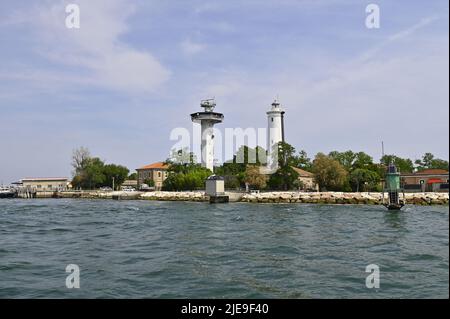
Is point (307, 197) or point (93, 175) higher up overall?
point (93, 175)

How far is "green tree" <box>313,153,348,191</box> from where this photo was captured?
7088 cm

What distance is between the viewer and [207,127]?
9325 cm

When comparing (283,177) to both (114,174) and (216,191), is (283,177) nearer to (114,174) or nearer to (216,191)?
(216,191)

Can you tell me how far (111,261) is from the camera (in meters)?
14.4

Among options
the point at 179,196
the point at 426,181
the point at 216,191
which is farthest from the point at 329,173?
the point at 179,196

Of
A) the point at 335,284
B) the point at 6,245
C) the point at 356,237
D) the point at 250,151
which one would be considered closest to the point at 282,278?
the point at 335,284

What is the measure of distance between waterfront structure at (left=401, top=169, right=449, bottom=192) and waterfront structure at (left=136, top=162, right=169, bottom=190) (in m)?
63.6

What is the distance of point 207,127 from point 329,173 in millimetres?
32689

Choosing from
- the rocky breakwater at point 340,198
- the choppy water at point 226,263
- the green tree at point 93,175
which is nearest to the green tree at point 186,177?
the rocky breakwater at point 340,198

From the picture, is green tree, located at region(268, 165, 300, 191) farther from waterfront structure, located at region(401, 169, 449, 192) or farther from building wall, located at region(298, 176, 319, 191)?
waterfront structure, located at region(401, 169, 449, 192)

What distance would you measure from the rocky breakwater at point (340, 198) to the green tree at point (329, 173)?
864 centimetres

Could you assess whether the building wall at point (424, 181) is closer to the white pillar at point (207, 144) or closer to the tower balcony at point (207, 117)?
the white pillar at point (207, 144)

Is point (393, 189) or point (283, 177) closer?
point (393, 189)
